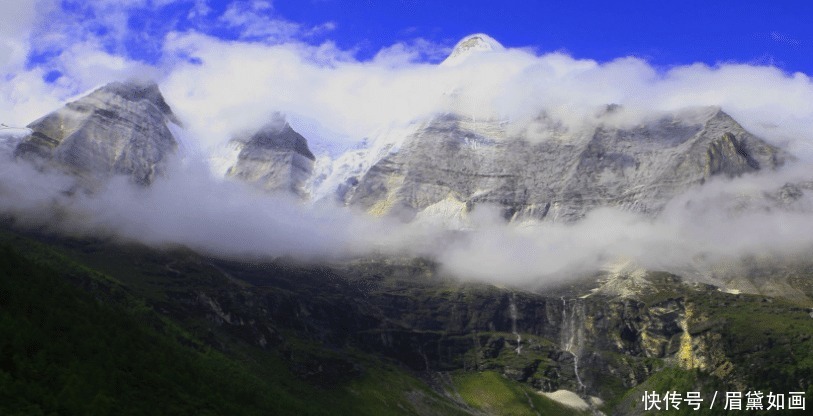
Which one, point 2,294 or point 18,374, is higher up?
point 2,294

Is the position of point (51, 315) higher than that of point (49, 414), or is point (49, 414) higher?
point (51, 315)

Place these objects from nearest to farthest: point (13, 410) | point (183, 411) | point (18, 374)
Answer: point (13, 410)
point (18, 374)
point (183, 411)

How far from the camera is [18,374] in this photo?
156m

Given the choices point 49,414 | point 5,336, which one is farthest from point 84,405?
point 5,336

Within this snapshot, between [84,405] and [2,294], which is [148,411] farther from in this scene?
[2,294]

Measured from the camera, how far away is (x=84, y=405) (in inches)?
6166

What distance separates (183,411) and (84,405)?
130 feet

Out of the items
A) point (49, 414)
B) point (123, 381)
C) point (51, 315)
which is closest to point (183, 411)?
point (123, 381)

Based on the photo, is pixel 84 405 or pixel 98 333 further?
pixel 98 333

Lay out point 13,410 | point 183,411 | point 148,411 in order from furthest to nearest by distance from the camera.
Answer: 1. point 183,411
2. point 148,411
3. point 13,410

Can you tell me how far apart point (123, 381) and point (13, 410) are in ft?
145

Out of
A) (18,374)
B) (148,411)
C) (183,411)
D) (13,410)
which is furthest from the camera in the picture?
(183,411)

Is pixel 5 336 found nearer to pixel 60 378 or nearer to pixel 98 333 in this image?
pixel 60 378

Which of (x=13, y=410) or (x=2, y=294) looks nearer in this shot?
(x=13, y=410)
